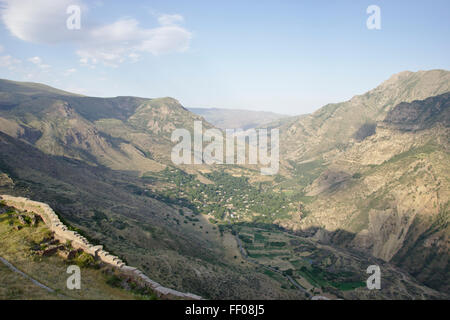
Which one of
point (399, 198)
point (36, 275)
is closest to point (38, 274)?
point (36, 275)

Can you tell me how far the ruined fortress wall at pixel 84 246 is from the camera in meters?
25.7

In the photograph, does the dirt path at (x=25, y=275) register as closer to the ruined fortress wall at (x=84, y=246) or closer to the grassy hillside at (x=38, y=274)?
the grassy hillside at (x=38, y=274)

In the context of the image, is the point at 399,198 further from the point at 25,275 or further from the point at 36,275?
the point at 25,275

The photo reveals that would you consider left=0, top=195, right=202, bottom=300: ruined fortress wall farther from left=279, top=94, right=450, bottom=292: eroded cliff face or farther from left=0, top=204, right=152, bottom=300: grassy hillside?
left=279, top=94, right=450, bottom=292: eroded cliff face

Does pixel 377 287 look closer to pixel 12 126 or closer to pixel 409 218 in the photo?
pixel 409 218

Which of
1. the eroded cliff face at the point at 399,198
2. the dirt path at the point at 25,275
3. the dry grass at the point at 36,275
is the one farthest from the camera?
the eroded cliff face at the point at 399,198

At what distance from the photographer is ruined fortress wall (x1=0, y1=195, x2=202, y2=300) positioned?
25.7 meters

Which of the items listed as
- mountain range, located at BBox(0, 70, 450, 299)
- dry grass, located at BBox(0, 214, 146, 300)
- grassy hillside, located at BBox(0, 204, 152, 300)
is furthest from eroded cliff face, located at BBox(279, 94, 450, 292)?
dry grass, located at BBox(0, 214, 146, 300)

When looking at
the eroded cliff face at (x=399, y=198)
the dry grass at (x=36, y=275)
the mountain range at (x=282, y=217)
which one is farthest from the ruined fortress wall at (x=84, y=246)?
the eroded cliff face at (x=399, y=198)

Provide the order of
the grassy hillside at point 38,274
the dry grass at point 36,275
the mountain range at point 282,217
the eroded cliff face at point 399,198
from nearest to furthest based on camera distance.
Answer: the dry grass at point 36,275, the grassy hillside at point 38,274, the mountain range at point 282,217, the eroded cliff face at point 399,198

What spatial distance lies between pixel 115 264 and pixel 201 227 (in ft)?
279

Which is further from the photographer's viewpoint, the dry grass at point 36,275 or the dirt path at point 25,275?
the dirt path at point 25,275

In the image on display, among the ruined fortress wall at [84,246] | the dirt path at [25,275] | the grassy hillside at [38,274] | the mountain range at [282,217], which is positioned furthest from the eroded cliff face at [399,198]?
the dirt path at [25,275]

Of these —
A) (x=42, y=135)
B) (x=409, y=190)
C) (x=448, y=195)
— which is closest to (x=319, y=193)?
(x=409, y=190)
